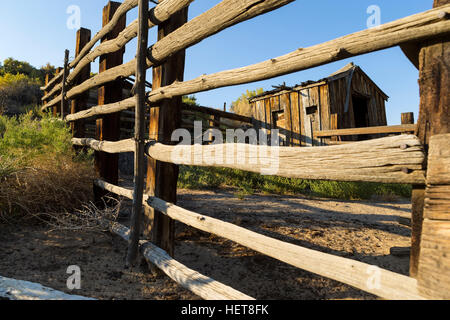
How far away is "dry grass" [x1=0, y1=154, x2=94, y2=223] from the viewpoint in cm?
325

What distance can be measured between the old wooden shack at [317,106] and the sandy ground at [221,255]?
5.41m

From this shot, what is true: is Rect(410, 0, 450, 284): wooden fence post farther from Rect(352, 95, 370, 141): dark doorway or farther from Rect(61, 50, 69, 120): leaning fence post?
Rect(352, 95, 370, 141): dark doorway

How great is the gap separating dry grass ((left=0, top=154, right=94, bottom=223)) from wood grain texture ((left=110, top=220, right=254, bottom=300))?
1364 mm

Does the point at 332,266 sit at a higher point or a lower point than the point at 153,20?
lower

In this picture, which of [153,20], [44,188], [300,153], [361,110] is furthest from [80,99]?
[361,110]

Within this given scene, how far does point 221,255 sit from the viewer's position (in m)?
3.11

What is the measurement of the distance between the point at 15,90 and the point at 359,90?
16819 mm

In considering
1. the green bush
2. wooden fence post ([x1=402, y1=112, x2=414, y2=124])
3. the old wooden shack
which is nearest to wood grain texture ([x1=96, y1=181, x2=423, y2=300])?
the green bush

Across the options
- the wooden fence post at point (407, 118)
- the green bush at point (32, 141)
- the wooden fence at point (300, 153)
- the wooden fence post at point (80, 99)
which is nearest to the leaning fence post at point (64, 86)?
the wooden fence post at point (80, 99)

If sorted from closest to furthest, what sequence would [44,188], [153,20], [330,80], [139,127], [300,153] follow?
[300,153], [139,127], [153,20], [44,188], [330,80]

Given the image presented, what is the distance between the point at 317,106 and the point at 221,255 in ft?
27.1

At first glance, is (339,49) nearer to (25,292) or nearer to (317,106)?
(25,292)
